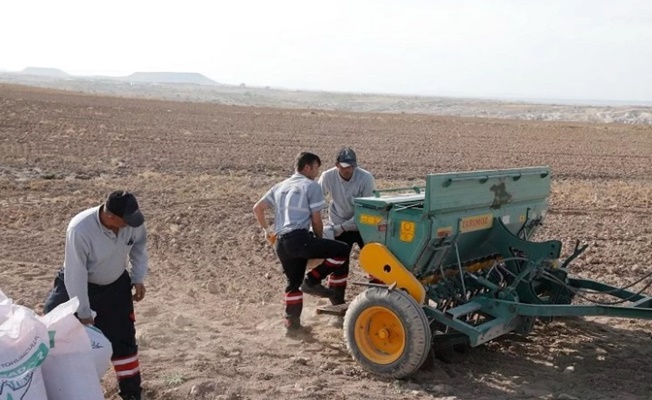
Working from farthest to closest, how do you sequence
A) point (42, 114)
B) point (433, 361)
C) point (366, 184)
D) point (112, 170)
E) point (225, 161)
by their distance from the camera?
point (42, 114), point (225, 161), point (112, 170), point (366, 184), point (433, 361)

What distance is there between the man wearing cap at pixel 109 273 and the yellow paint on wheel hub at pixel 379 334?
1.66m

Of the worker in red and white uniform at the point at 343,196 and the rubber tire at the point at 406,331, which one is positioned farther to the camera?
the worker in red and white uniform at the point at 343,196

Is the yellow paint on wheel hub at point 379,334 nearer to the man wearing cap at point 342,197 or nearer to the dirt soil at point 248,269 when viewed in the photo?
the dirt soil at point 248,269

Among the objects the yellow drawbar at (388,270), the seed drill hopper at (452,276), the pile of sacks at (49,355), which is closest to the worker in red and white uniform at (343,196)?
the seed drill hopper at (452,276)

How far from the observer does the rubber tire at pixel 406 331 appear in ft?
17.3

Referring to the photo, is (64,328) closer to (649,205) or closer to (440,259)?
(440,259)

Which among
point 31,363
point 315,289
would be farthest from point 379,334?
point 31,363

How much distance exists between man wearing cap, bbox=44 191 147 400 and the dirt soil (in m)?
0.46

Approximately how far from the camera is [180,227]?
10164mm

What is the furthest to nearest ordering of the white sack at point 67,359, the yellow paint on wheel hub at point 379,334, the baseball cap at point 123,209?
1. the yellow paint on wheel hub at point 379,334
2. the baseball cap at point 123,209
3. the white sack at point 67,359

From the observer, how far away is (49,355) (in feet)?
12.9

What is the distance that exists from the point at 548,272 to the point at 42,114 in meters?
29.6

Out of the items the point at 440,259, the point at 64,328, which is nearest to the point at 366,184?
the point at 440,259

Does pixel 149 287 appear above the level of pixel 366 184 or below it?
below
